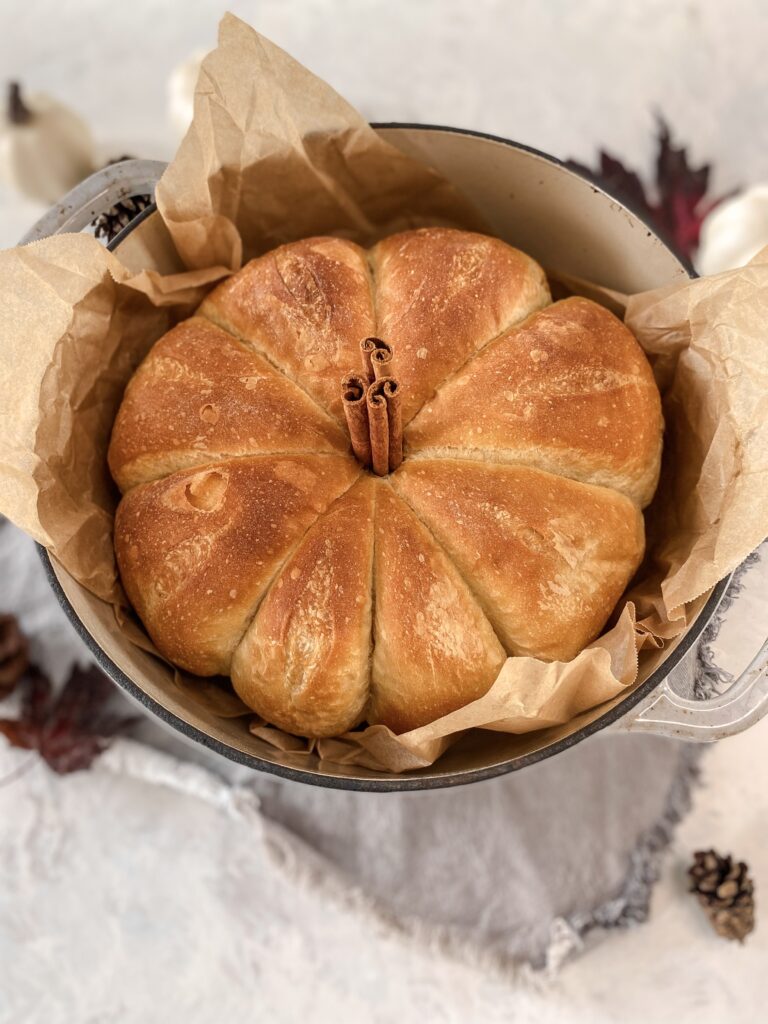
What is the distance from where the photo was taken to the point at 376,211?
1.43m

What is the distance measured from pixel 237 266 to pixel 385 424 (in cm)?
44

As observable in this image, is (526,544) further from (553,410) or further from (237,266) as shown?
(237,266)

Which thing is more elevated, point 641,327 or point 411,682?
point 641,327

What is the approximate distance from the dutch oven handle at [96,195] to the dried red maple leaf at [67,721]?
725 millimetres

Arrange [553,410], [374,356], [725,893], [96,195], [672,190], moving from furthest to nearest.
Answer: [672,190] → [725,893] → [96,195] → [553,410] → [374,356]

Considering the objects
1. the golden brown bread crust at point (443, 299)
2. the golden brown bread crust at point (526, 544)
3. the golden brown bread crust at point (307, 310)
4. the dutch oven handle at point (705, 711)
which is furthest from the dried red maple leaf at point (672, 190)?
the dutch oven handle at point (705, 711)

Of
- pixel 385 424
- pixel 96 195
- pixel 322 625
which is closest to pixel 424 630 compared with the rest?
pixel 322 625

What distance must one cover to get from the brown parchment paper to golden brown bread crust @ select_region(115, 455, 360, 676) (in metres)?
0.07

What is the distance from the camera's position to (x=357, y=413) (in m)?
1.08

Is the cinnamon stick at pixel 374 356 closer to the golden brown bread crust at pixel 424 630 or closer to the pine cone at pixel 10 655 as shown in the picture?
the golden brown bread crust at pixel 424 630

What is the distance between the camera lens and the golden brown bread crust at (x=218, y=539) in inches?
44.8

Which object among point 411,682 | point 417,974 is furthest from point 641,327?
point 417,974

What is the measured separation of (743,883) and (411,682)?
72 cm

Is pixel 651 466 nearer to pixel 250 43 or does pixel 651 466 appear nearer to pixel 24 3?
pixel 250 43
